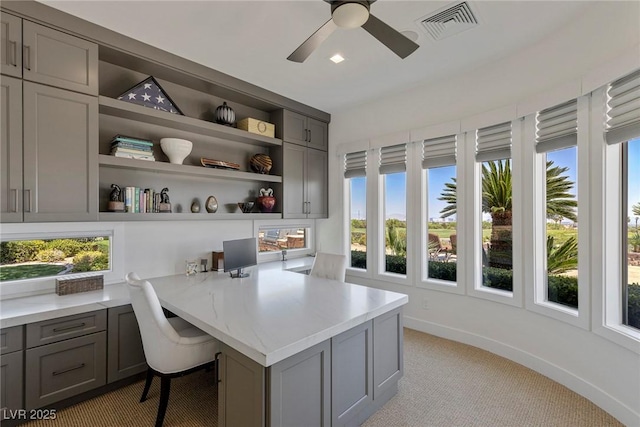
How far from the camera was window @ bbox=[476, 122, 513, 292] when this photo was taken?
297cm

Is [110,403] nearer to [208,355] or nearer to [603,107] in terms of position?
[208,355]

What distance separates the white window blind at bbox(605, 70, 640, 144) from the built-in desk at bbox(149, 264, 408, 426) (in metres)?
1.89

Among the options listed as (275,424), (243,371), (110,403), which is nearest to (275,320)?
(243,371)

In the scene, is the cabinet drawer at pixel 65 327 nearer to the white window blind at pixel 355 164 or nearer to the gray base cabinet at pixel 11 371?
the gray base cabinet at pixel 11 371

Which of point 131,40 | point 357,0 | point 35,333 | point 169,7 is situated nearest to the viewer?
point 357,0

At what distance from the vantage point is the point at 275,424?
1.46 m

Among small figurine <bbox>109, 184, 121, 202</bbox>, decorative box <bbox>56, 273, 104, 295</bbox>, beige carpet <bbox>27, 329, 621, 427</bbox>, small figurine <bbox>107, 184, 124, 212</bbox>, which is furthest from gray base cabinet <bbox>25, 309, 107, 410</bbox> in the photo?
small figurine <bbox>109, 184, 121, 202</bbox>

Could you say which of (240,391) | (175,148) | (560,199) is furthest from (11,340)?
(560,199)

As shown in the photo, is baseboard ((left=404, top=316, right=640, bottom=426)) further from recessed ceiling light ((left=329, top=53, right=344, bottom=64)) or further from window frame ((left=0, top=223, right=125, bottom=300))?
window frame ((left=0, top=223, right=125, bottom=300))

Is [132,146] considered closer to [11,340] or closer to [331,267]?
[11,340]

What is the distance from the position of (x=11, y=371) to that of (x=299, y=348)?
6.48 feet

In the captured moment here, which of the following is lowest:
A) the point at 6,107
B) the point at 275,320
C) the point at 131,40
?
the point at 275,320

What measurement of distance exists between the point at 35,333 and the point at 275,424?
1.80m

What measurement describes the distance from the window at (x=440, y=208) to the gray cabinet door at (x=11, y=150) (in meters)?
3.66
